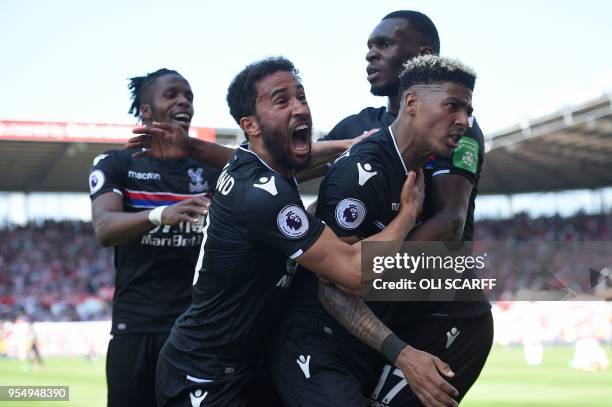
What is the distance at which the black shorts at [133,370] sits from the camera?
5988 mm

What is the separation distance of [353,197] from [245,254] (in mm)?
628

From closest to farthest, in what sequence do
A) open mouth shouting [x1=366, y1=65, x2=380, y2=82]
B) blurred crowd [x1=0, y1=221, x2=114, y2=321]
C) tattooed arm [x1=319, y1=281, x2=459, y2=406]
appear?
tattooed arm [x1=319, y1=281, x2=459, y2=406]
open mouth shouting [x1=366, y1=65, x2=380, y2=82]
blurred crowd [x1=0, y1=221, x2=114, y2=321]

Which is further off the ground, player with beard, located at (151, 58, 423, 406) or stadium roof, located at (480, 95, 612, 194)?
stadium roof, located at (480, 95, 612, 194)

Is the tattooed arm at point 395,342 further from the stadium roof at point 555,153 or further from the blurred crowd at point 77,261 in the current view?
the stadium roof at point 555,153

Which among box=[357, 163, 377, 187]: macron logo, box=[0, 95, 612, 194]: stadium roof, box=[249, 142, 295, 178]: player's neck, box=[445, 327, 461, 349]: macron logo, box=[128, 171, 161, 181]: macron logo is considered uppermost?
box=[0, 95, 612, 194]: stadium roof

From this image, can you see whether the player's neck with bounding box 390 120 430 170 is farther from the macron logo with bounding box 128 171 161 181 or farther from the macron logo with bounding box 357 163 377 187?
Result: the macron logo with bounding box 128 171 161 181

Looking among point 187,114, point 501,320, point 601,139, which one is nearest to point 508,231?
point 601,139

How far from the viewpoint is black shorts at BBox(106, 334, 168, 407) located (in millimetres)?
5988

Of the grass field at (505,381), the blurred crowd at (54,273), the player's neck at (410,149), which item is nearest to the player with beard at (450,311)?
the player's neck at (410,149)

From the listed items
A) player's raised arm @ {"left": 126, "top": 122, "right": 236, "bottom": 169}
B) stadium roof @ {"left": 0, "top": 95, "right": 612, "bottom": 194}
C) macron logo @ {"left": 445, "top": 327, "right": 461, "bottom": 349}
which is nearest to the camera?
macron logo @ {"left": 445, "top": 327, "right": 461, "bottom": 349}

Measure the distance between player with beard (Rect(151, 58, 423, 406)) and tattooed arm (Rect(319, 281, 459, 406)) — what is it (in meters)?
0.33

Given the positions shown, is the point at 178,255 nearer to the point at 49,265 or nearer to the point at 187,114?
the point at 187,114

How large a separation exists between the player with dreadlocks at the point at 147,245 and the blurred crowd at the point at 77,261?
18.5 m

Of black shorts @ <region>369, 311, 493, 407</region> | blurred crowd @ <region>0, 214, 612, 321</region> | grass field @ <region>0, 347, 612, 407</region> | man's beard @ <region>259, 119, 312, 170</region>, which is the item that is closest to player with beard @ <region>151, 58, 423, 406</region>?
man's beard @ <region>259, 119, 312, 170</region>
